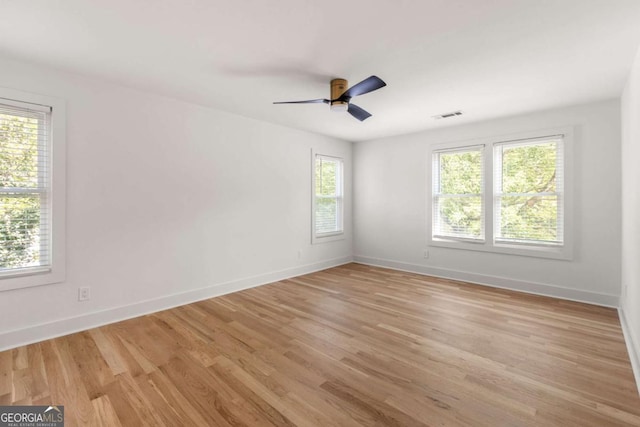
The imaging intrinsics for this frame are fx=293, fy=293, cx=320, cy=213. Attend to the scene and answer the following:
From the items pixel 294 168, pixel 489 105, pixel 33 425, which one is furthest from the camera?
pixel 294 168

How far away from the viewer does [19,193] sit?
8.48ft

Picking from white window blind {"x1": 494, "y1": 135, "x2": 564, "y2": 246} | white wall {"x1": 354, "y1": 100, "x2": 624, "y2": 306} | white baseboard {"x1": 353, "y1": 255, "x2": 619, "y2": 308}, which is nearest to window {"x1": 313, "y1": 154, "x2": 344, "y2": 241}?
white wall {"x1": 354, "y1": 100, "x2": 624, "y2": 306}

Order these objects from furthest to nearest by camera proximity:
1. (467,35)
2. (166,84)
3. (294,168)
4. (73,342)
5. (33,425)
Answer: (294,168), (166,84), (73,342), (467,35), (33,425)

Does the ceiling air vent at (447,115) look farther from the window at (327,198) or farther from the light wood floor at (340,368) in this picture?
the light wood floor at (340,368)

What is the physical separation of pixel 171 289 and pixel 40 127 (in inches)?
80.2

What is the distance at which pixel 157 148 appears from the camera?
132 inches

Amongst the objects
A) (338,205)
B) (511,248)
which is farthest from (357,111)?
(511,248)

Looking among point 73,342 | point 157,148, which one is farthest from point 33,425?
point 157,148

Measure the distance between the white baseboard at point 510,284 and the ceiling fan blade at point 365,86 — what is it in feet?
11.1

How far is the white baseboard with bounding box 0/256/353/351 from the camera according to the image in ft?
8.36

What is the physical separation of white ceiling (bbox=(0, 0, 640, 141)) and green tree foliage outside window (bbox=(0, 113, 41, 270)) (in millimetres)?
626

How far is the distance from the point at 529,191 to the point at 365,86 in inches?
119

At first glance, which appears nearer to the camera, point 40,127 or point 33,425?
point 33,425

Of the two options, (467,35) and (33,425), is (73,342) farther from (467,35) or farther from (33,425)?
(467,35)
